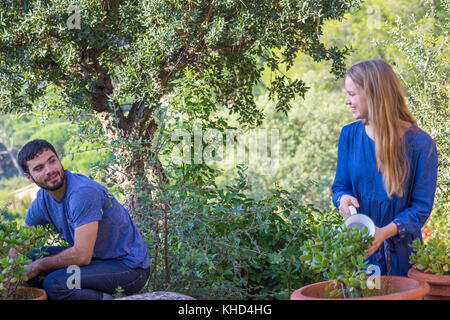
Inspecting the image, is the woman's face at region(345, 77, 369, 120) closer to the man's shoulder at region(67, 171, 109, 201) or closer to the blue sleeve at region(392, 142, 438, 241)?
the blue sleeve at region(392, 142, 438, 241)

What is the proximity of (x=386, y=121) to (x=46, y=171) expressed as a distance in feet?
6.23

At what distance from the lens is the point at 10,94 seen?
15.5 ft

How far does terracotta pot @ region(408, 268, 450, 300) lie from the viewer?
2334mm

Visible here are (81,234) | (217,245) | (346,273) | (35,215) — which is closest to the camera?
(346,273)

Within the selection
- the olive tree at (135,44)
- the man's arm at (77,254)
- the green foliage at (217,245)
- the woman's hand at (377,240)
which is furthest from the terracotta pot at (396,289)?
the olive tree at (135,44)

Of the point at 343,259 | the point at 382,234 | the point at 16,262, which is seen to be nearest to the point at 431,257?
the point at 382,234

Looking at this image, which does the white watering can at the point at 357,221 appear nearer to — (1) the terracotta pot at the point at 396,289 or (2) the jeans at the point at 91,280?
(1) the terracotta pot at the point at 396,289

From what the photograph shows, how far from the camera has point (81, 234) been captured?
2.90m

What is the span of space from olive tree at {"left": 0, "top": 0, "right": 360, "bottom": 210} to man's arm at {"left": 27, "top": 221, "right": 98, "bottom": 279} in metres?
0.94

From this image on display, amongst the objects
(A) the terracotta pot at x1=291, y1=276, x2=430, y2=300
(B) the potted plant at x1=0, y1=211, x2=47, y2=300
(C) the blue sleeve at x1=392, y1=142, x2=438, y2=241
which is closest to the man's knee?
(B) the potted plant at x1=0, y1=211, x2=47, y2=300

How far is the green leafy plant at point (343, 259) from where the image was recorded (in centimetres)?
207

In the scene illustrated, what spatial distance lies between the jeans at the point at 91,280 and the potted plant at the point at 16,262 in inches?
7.2

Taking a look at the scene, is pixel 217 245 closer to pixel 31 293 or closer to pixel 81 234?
pixel 81 234
